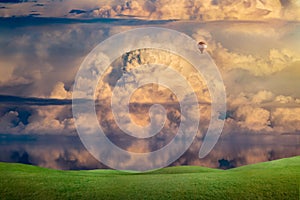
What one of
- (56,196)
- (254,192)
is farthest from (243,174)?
(56,196)

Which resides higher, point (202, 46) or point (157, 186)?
point (202, 46)

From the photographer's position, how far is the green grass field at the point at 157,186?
56.3 m

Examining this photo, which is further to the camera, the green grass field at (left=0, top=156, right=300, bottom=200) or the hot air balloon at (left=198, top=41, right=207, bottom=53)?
the hot air balloon at (left=198, top=41, right=207, bottom=53)

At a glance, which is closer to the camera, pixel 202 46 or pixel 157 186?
pixel 157 186

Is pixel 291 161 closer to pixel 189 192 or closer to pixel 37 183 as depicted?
pixel 189 192

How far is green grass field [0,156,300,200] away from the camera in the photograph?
56.3 meters

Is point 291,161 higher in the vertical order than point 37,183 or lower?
higher

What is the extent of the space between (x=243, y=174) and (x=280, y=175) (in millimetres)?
5063

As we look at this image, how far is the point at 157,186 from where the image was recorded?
59531mm

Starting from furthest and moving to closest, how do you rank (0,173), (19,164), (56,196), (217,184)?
(19,164)
(0,173)
(217,184)
(56,196)

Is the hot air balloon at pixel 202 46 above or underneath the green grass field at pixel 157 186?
above

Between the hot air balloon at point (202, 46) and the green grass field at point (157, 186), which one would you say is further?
the hot air balloon at point (202, 46)

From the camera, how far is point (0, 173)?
66.0 metres

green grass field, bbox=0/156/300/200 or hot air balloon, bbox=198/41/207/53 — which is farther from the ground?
hot air balloon, bbox=198/41/207/53
